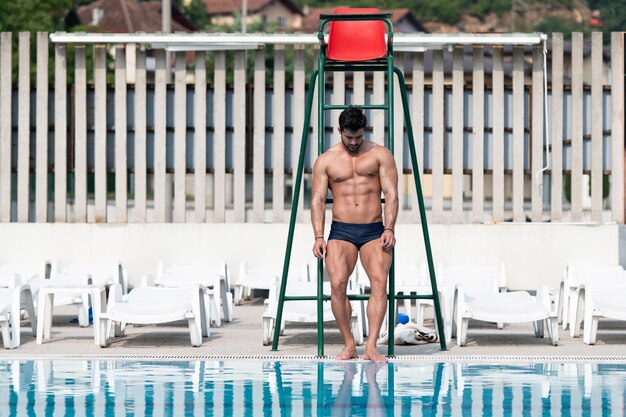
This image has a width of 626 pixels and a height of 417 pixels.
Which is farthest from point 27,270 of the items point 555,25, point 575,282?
point 555,25

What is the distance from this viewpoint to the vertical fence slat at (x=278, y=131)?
19.0 metres

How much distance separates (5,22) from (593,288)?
41.3 metres

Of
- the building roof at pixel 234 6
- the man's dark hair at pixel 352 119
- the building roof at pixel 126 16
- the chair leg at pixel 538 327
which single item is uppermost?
the building roof at pixel 234 6

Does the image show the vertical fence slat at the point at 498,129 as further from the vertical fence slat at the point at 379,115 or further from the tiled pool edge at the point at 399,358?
the tiled pool edge at the point at 399,358

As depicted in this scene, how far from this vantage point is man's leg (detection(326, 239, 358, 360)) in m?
11.1

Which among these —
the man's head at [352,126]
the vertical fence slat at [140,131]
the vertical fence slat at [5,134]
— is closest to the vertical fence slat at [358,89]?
the vertical fence slat at [140,131]

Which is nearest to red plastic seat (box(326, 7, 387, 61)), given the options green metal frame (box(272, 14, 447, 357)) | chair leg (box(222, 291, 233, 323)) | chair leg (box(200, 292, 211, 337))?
green metal frame (box(272, 14, 447, 357))

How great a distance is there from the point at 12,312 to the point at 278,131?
720 centimetres

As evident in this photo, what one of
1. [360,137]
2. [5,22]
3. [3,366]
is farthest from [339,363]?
→ [5,22]

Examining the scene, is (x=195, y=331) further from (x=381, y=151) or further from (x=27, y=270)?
(x=27, y=270)

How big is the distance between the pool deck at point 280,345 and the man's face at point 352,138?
1.93m

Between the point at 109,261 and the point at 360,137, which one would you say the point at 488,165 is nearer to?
the point at 109,261

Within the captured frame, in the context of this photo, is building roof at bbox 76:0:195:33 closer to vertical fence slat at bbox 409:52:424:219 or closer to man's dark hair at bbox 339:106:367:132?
vertical fence slat at bbox 409:52:424:219

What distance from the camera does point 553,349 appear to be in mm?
12367
